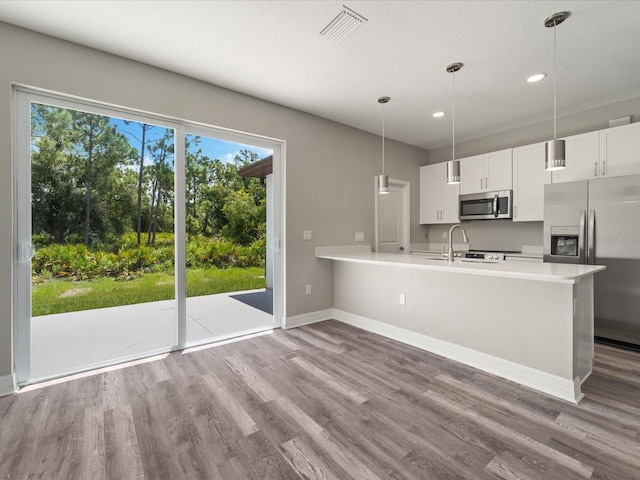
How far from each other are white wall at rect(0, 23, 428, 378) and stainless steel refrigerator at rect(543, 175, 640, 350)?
224cm

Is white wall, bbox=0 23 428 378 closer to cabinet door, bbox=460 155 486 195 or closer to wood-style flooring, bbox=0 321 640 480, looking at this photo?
cabinet door, bbox=460 155 486 195

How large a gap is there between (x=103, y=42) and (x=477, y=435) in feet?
12.4

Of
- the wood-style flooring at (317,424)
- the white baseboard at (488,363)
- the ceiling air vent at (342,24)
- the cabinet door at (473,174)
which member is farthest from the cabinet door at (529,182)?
the ceiling air vent at (342,24)

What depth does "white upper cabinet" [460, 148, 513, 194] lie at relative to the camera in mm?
4219

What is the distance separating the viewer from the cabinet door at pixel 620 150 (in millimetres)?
3172

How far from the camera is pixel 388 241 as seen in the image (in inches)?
193

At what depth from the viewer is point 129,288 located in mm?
2828

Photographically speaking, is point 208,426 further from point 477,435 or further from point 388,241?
point 388,241

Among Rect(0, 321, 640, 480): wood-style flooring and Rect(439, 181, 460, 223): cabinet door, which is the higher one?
Rect(439, 181, 460, 223): cabinet door

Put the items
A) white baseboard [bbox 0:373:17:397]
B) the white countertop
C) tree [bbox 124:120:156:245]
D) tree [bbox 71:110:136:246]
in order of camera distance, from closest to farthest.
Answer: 1. the white countertop
2. white baseboard [bbox 0:373:17:397]
3. tree [bbox 71:110:136:246]
4. tree [bbox 124:120:156:245]

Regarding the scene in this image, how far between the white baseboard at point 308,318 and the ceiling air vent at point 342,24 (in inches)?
115

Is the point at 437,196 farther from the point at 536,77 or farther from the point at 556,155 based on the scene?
the point at 556,155

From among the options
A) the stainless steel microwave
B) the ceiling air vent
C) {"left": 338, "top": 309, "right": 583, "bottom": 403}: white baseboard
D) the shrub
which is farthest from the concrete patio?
the stainless steel microwave

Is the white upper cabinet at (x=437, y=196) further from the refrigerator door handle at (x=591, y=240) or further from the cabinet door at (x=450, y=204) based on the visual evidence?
the refrigerator door handle at (x=591, y=240)
